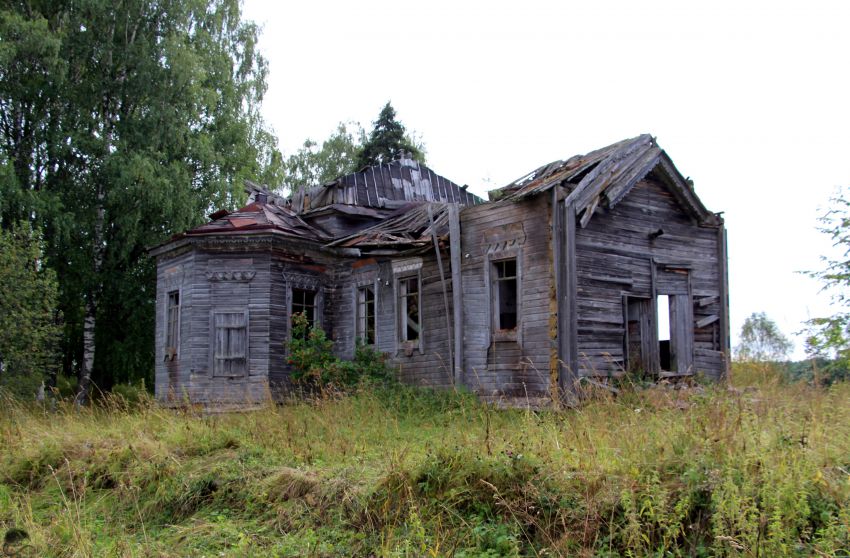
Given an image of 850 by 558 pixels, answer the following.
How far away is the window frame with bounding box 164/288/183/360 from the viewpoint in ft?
57.0

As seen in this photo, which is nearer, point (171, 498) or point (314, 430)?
point (171, 498)

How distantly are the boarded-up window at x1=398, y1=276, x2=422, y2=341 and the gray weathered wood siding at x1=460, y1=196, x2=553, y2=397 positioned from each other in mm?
1749

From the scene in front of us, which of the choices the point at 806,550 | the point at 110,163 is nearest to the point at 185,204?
the point at 110,163

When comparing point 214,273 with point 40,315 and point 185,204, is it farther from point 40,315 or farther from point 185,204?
point 185,204

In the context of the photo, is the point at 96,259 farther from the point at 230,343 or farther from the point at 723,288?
the point at 723,288

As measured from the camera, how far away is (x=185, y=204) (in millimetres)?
21875

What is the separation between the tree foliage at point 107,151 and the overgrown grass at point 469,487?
40.5 ft

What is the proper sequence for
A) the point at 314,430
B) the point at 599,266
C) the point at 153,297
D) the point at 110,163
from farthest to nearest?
the point at 153,297 → the point at 110,163 → the point at 599,266 → the point at 314,430

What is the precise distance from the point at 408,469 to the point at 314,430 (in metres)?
3.20

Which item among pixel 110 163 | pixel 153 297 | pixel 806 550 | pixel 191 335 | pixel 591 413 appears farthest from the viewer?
pixel 153 297

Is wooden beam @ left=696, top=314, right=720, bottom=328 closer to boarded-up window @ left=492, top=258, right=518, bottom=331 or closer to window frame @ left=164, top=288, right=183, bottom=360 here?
boarded-up window @ left=492, top=258, right=518, bottom=331

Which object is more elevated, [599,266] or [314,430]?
[599,266]

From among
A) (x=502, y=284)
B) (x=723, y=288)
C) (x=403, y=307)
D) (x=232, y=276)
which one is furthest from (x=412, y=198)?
(x=723, y=288)

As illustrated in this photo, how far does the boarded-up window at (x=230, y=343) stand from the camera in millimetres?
16562
